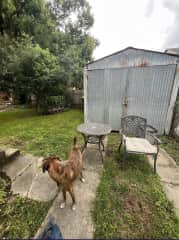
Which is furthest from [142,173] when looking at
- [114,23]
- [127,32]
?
[114,23]

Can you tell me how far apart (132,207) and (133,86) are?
3.14 meters

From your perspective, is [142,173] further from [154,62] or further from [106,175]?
[154,62]

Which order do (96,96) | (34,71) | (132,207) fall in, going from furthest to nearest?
(34,71)
(96,96)
(132,207)

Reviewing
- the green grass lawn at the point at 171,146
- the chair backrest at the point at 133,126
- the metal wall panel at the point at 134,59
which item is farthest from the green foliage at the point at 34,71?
the green grass lawn at the point at 171,146

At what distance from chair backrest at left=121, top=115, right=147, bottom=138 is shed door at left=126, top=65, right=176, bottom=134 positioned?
101 cm

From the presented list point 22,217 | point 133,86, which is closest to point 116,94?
point 133,86

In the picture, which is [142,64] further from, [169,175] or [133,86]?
[169,175]

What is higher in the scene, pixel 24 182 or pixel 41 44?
pixel 41 44

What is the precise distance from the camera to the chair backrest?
286 centimetres

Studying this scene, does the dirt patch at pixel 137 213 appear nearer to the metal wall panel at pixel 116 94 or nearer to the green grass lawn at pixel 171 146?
the green grass lawn at pixel 171 146

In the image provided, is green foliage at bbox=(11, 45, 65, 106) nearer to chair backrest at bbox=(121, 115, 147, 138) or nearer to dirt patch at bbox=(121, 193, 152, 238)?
chair backrest at bbox=(121, 115, 147, 138)

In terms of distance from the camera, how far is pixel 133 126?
2.93 metres

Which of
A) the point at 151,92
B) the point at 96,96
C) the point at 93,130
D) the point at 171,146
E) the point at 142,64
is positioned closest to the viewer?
the point at 93,130

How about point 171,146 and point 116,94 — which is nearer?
point 171,146
